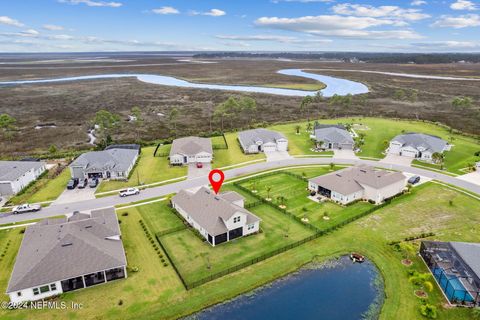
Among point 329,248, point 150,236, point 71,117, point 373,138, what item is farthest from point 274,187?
point 71,117

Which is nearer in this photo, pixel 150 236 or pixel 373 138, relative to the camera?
pixel 150 236

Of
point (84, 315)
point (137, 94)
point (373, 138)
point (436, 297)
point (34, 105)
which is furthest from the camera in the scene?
point (137, 94)

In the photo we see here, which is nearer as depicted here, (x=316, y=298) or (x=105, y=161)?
(x=316, y=298)

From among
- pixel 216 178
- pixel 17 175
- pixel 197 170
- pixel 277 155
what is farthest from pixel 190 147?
pixel 17 175

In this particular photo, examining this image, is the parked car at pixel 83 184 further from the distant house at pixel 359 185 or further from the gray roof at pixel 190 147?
the distant house at pixel 359 185

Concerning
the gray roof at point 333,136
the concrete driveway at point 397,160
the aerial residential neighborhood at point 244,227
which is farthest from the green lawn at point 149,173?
the concrete driveway at point 397,160

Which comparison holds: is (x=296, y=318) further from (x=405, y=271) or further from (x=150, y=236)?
(x=150, y=236)

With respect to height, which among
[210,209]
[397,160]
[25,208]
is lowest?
[25,208]

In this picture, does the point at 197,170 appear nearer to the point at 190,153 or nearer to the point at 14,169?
the point at 190,153
